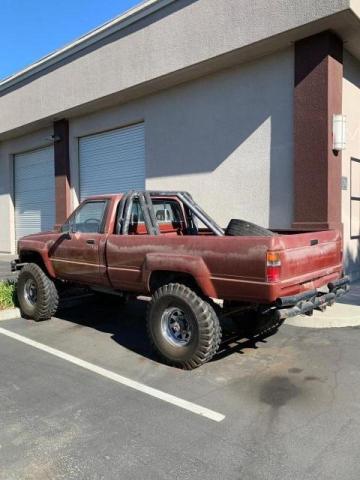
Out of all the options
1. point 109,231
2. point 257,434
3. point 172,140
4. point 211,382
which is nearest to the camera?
point 257,434

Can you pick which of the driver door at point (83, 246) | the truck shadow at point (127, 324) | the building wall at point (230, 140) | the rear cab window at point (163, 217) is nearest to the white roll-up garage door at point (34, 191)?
the building wall at point (230, 140)

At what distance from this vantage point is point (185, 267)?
5195mm

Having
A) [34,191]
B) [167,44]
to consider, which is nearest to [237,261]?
[167,44]

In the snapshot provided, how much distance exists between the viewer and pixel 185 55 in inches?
412

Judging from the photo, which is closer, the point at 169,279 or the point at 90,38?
the point at 169,279

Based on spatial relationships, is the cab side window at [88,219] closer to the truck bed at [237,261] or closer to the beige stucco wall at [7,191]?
the truck bed at [237,261]

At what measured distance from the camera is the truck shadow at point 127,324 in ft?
19.8

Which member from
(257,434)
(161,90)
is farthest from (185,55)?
(257,434)

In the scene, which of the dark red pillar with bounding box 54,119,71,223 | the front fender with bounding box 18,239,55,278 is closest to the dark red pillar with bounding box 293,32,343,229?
the front fender with bounding box 18,239,55,278

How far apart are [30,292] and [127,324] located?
1.76 metres

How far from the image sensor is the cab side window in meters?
6.60

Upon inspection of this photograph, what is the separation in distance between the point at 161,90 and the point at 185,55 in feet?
5.53

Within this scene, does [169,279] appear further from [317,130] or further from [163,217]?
[317,130]

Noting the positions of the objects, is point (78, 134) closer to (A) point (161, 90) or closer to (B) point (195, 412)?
(A) point (161, 90)
